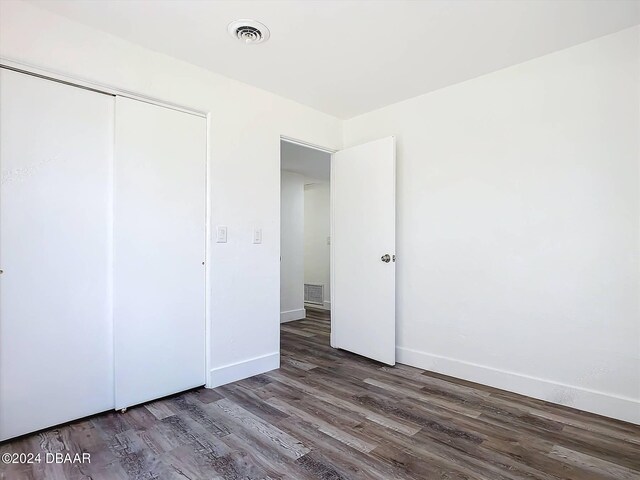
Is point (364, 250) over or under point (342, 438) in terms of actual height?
over

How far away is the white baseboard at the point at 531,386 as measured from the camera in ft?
7.14

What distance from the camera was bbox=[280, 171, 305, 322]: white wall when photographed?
509 centimetres

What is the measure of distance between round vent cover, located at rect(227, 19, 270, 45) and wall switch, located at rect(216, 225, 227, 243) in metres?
1.25

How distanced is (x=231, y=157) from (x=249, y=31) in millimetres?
890

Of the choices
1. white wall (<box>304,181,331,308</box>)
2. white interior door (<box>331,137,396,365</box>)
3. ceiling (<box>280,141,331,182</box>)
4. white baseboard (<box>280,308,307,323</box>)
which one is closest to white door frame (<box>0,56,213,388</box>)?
ceiling (<box>280,141,331,182</box>)

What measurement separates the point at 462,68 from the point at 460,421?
7.80 feet

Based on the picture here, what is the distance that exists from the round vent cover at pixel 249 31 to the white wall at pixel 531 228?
1.51 metres

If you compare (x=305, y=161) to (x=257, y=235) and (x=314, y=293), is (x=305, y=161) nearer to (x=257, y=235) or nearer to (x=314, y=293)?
(x=257, y=235)

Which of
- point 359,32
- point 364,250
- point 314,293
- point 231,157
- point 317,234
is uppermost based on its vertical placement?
point 359,32

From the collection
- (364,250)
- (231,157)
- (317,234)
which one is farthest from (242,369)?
(317,234)

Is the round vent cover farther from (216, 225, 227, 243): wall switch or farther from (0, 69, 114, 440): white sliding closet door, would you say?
(216, 225, 227, 243): wall switch

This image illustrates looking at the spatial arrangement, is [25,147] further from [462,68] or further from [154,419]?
[462,68]

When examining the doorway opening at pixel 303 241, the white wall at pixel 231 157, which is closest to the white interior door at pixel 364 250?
the doorway opening at pixel 303 241

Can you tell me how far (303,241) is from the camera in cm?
560
